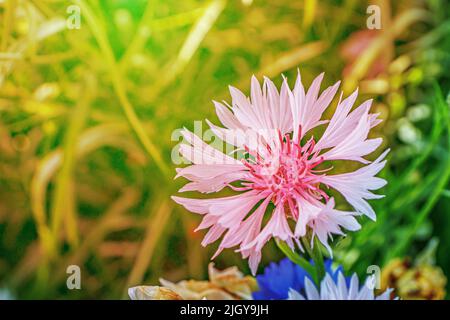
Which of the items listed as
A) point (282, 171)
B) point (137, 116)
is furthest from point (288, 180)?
point (137, 116)

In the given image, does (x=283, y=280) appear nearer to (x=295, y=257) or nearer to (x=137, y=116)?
(x=295, y=257)

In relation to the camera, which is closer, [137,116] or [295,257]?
[295,257]

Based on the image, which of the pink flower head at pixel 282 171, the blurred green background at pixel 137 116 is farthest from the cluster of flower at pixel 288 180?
the blurred green background at pixel 137 116

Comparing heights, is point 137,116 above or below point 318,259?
above

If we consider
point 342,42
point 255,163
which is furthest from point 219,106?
point 342,42

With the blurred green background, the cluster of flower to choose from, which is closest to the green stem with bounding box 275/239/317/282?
the cluster of flower
